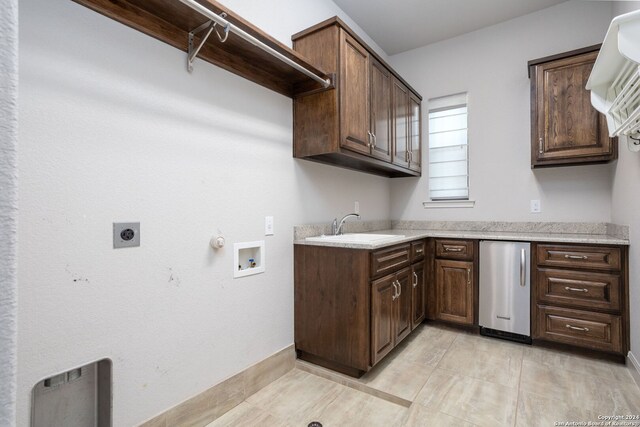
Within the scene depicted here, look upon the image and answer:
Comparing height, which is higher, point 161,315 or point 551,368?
point 161,315

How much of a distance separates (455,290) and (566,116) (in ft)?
5.54

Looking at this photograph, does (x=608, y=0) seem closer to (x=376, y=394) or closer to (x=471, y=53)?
(x=471, y=53)

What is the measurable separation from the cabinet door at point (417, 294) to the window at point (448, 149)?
1043mm

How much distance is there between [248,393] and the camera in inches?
74.6

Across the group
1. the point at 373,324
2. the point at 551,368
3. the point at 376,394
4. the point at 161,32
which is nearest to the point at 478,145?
the point at 551,368

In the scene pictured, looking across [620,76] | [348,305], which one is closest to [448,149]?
[620,76]

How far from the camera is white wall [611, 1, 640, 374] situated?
197cm

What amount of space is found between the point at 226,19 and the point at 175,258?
1.15 m

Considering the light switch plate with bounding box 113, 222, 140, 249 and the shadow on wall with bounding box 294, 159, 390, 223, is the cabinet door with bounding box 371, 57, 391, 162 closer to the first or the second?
the shadow on wall with bounding box 294, 159, 390, 223

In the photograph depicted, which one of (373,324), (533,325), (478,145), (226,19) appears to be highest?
(226,19)

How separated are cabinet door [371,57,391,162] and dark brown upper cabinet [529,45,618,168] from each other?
4.02 ft

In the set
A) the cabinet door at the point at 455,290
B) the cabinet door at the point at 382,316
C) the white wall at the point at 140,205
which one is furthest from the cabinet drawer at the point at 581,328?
the white wall at the point at 140,205

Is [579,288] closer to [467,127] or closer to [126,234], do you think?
[467,127]

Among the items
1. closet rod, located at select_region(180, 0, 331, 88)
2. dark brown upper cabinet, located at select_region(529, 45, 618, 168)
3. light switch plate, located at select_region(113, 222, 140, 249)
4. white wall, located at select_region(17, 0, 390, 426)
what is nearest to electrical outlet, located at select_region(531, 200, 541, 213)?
dark brown upper cabinet, located at select_region(529, 45, 618, 168)
